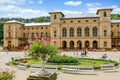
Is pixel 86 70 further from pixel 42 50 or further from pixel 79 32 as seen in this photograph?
pixel 79 32

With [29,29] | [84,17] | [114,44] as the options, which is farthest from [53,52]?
[29,29]

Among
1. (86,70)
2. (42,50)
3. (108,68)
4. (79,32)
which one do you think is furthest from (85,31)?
(42,50)

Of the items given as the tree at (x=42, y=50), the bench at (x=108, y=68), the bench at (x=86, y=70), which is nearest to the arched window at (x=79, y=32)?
the bench at (x=108, y=68)

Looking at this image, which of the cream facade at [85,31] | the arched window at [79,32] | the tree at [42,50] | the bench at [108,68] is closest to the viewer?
the tree at [42,50]

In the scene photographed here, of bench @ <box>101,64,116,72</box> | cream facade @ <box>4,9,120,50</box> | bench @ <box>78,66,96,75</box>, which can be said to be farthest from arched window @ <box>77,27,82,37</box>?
bench @ <box>78,66,96,75</box>

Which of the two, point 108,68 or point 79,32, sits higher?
point 79,32

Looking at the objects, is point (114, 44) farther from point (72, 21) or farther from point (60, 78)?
point (60, 78)

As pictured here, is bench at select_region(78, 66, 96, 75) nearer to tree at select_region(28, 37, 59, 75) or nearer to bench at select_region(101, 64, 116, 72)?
bench at select_region(101, 64, 116, 72)

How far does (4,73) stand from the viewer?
1205 centimetres

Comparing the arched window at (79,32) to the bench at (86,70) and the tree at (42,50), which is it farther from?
the tree at (42,50)

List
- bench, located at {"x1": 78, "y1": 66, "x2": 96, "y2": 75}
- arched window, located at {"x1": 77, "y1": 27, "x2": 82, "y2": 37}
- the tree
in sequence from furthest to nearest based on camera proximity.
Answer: arched window, located at {"x1": 77, "y1": 27, "x2": 82, "y2": 37} < bench, located at {"x1": 78, "y1": 66, "x2": 96, "y2": 75} < the tree

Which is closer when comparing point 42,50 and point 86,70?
point 42,50

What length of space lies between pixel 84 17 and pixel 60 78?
5083cm

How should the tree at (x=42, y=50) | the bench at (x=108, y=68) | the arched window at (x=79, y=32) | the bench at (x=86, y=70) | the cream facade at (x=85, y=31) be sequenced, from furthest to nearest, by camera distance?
the arched window at (x=79, y=32)
the cream facade at (x=85, y=31)
the bench at (x=108, y=68)
the bench at (x=86, y=70)
the tree at (x=42, y=50)
